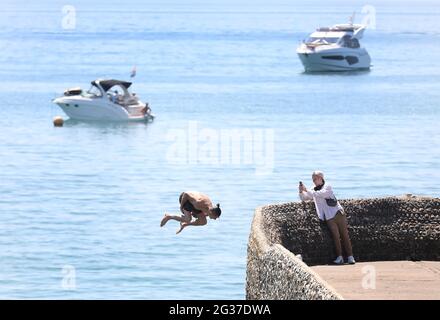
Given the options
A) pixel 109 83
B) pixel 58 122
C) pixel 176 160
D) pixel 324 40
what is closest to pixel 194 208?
pixel 109 83

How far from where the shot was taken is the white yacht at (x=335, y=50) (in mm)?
109625

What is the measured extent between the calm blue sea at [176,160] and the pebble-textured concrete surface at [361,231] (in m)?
21.3

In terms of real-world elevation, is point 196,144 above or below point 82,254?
below

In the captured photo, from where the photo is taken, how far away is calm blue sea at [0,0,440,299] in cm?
4719

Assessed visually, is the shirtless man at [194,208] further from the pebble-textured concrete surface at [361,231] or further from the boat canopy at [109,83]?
the boat canopy at [109,83]

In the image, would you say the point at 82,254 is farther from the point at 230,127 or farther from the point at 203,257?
the point at 230,127

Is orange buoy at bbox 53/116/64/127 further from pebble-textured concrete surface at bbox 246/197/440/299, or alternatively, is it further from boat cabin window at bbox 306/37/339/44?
pebble-textured concrete surface at bbox 246/197/440/299

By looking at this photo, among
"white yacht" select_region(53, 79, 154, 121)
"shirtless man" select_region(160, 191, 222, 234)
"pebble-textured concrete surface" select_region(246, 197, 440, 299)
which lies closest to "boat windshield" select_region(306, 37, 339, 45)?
"white yacht" select_region(53, 79, 154, 121)

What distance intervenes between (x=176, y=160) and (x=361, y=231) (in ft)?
187

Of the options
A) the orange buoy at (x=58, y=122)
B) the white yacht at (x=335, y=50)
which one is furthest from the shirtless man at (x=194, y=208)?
the white yacht at (x=335, y=50)

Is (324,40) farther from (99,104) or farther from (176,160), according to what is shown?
(176,160)

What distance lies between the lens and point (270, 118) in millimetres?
90250
